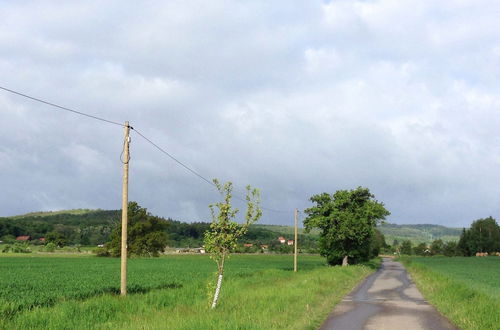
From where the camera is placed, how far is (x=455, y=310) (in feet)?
62.4

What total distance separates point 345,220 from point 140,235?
49.7 metres

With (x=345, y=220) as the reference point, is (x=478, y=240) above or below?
below

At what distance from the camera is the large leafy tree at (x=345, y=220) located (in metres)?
59.5

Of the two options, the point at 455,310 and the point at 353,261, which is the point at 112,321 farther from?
the point at 353,261

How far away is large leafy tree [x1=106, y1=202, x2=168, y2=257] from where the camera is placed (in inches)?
3701

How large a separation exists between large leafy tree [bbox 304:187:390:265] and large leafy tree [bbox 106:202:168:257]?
42.4 m

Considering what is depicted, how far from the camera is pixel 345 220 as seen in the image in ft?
194

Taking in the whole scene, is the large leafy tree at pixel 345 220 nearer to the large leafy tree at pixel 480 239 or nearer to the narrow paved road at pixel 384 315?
the narrow paved road at pixel 384 315

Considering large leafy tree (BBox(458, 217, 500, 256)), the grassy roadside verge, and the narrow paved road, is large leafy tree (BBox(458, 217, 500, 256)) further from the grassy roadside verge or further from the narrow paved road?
the narrow paved road

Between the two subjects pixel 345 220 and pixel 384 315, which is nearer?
pixel 384 315

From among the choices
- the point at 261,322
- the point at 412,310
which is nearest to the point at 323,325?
the point at 261,322

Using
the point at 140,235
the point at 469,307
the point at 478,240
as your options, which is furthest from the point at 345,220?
the point at 478,240

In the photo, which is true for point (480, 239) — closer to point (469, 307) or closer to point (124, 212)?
point (469, 307)

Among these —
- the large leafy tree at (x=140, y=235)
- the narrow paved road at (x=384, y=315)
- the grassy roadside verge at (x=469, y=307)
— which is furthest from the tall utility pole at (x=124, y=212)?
the large leafy tree at (x=140, y=235)
